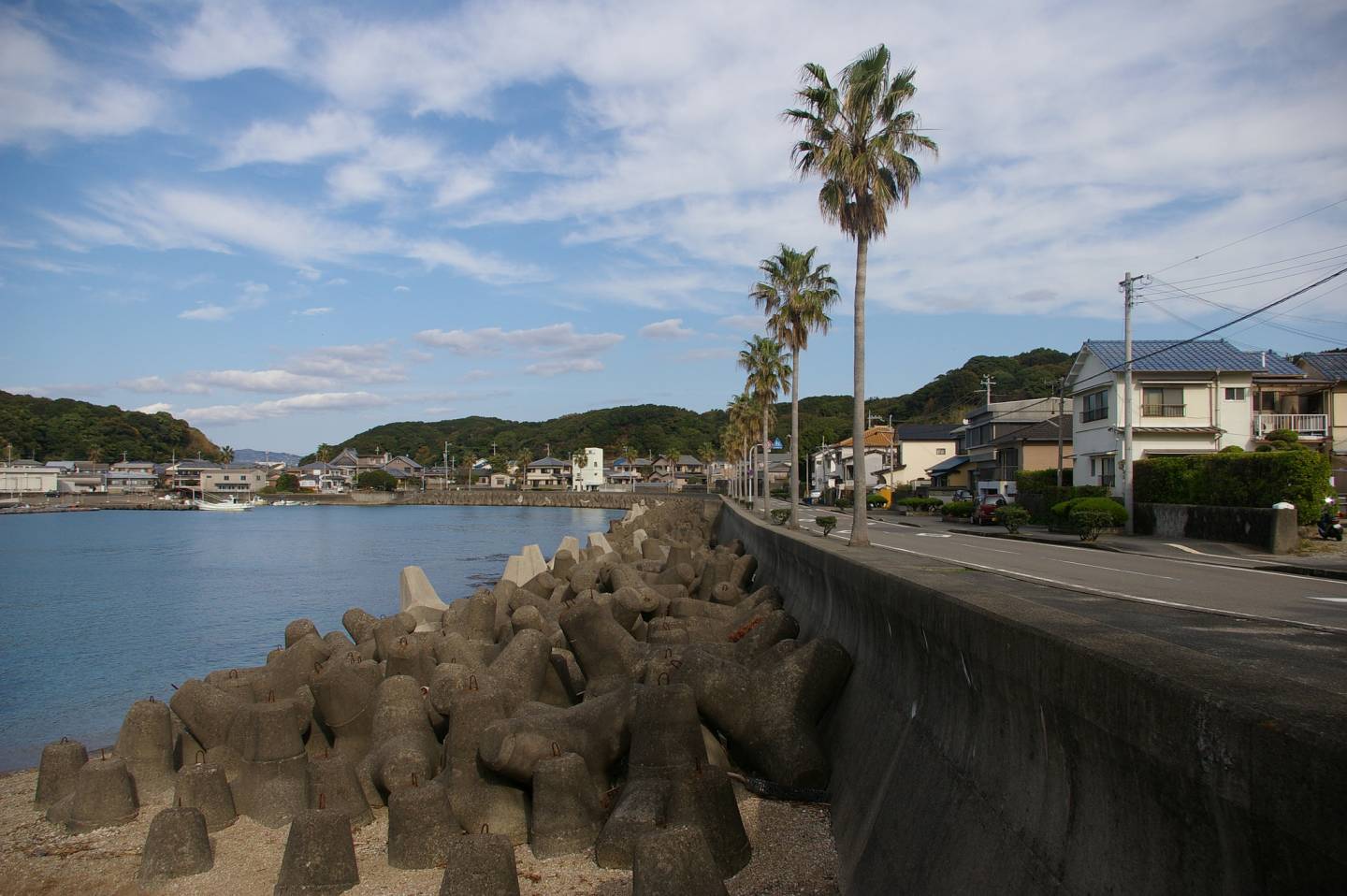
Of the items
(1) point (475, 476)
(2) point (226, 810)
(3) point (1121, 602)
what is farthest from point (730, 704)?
(1) point (475, 476)

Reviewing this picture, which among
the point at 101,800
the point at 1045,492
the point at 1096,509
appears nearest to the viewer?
the point at 101,800

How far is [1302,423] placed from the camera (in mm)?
37062

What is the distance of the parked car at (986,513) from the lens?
131ft

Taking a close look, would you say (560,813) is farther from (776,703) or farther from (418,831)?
(776,703)

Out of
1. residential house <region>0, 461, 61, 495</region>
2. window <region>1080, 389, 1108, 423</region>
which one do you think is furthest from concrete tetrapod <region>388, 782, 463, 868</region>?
residential house <region>0, 461, 61, 495</region>

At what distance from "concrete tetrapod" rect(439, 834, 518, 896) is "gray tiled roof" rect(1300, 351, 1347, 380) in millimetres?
43442

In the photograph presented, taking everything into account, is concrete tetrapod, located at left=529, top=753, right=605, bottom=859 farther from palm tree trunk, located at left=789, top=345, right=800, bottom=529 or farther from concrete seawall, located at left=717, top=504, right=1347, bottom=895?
palm tree trunk, located at left=789, top=345, right=800, bottom=529

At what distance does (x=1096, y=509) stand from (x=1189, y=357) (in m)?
10.8

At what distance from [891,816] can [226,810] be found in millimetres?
6262

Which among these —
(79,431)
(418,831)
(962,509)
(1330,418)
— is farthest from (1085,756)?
(79,431)

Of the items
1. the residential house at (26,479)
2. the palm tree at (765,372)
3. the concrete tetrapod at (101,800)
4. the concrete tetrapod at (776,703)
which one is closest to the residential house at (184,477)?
the residential house at (26,479)

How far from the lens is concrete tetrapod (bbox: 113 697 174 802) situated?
360 inches

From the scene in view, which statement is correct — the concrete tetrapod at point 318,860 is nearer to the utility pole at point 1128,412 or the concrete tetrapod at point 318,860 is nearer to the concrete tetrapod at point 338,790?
the concrete tetrapod at point 338,790

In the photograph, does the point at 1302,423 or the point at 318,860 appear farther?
the point at 1302,423
